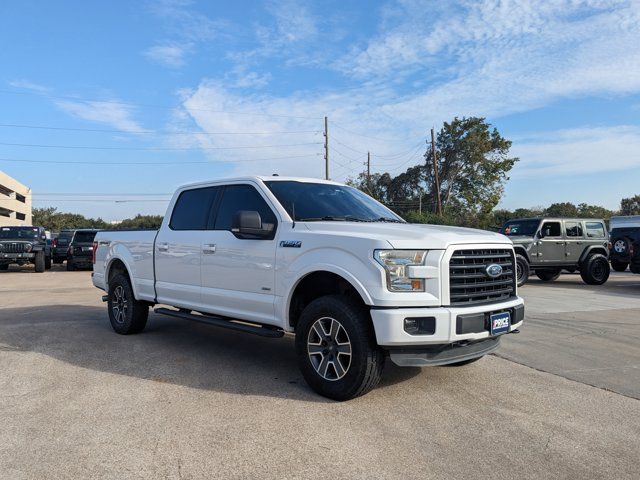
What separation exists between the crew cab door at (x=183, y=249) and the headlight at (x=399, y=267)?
2607mm

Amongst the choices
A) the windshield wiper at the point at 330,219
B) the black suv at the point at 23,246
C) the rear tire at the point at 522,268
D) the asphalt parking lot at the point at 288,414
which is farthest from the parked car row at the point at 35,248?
the windshield wiper at the point at 330,219

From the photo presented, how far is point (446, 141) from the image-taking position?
49125 mm

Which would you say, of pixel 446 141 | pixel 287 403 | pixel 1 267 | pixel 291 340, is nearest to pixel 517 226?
pixel 291 340

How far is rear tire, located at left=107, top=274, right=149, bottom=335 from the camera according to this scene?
7332 millimetres

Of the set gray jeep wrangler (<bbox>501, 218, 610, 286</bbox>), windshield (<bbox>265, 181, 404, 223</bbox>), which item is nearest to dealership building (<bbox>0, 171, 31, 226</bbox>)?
gray jeep wrangler (<bbox>501, 218, 610, 286</bbox>)

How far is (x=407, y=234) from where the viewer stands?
441 cm

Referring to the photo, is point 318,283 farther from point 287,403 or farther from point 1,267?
point 1,267

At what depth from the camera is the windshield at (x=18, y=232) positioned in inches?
843

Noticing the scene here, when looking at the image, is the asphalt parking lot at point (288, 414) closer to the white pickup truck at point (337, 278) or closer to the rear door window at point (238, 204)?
the white pickup truck at point (337, 278)

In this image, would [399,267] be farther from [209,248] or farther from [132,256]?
[132,256]

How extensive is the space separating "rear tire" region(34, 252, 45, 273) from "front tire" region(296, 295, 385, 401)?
1991 centimetres

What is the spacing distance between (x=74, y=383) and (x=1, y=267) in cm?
2256

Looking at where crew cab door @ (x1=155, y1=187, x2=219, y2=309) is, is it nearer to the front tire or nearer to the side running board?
the side running board

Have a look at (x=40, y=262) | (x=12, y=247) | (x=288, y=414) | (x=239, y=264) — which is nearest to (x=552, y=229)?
(x=239, y=264)
